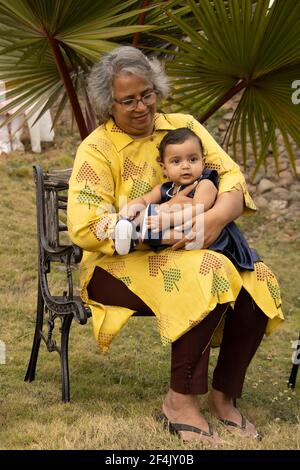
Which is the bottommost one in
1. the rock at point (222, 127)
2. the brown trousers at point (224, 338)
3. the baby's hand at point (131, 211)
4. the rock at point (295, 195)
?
the brown trousers at point (224, 338)

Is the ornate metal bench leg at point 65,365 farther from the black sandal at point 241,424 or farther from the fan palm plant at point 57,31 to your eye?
the fan palm plant at point 57,31

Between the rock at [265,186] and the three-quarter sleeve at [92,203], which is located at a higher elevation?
the three-quarter sleeve at [92,203]

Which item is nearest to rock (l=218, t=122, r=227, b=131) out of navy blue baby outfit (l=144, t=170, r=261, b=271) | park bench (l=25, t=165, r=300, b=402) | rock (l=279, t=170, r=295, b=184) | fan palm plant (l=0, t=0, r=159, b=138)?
rock (l=279, t=170, r=295, b=184)

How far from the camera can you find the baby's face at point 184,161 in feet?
10.1

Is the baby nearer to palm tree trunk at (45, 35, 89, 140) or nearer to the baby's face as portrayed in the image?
the baby's face

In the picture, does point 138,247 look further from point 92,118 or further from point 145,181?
point 92,118

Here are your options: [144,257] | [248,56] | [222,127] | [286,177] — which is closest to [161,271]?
[144,257]

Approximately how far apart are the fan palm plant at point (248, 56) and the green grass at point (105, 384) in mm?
1276

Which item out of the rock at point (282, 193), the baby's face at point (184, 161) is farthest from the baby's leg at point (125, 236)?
the rock at point (282, 193)

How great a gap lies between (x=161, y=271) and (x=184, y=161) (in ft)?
1.40

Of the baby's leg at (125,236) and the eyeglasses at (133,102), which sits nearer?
the baby's leg at (125,236)

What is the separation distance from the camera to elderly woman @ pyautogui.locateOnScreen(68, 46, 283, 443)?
2.95m

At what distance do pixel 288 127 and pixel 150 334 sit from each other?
4.87 feet

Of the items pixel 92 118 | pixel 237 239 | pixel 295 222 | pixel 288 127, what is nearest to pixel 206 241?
pixel 237 239
